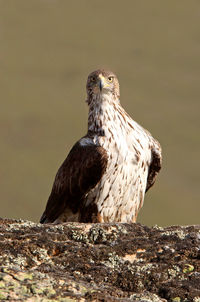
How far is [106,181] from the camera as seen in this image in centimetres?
912

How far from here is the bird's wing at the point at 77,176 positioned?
905 centimetres

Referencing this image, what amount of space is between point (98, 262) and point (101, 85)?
5.99 meters

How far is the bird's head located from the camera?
1001cm

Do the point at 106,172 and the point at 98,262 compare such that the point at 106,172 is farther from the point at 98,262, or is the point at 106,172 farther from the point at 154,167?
the point at 98,262

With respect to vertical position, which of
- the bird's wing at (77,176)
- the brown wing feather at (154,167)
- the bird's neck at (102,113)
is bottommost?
the bird's wing at (77,176)

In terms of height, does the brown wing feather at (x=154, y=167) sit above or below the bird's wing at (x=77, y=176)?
above

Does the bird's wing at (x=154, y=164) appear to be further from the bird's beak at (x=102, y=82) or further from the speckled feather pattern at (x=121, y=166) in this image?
the bird's beak at (x=102, y=82)

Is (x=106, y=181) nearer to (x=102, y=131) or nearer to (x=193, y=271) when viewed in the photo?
(x=102, y=131)

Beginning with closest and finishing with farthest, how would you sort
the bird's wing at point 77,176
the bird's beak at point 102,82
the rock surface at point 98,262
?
1. the rock surface at point 98,262
2. the bird's wing at point 77,176
3. the bird's beak at point 102,82

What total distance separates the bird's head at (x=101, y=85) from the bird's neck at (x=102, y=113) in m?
0.08

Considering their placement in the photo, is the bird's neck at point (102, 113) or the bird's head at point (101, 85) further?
the bird's head at point (101, 85)

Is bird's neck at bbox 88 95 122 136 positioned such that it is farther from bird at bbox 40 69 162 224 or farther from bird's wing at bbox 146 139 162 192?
bird's wing at bbox 146 139 162 192

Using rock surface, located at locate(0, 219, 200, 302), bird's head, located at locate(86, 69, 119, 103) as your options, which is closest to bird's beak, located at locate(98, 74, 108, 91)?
bird's head, located at locate(86, 69, 119, 103)

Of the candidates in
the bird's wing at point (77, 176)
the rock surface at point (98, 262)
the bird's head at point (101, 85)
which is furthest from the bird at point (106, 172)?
the rock surface at point (98, 262)
